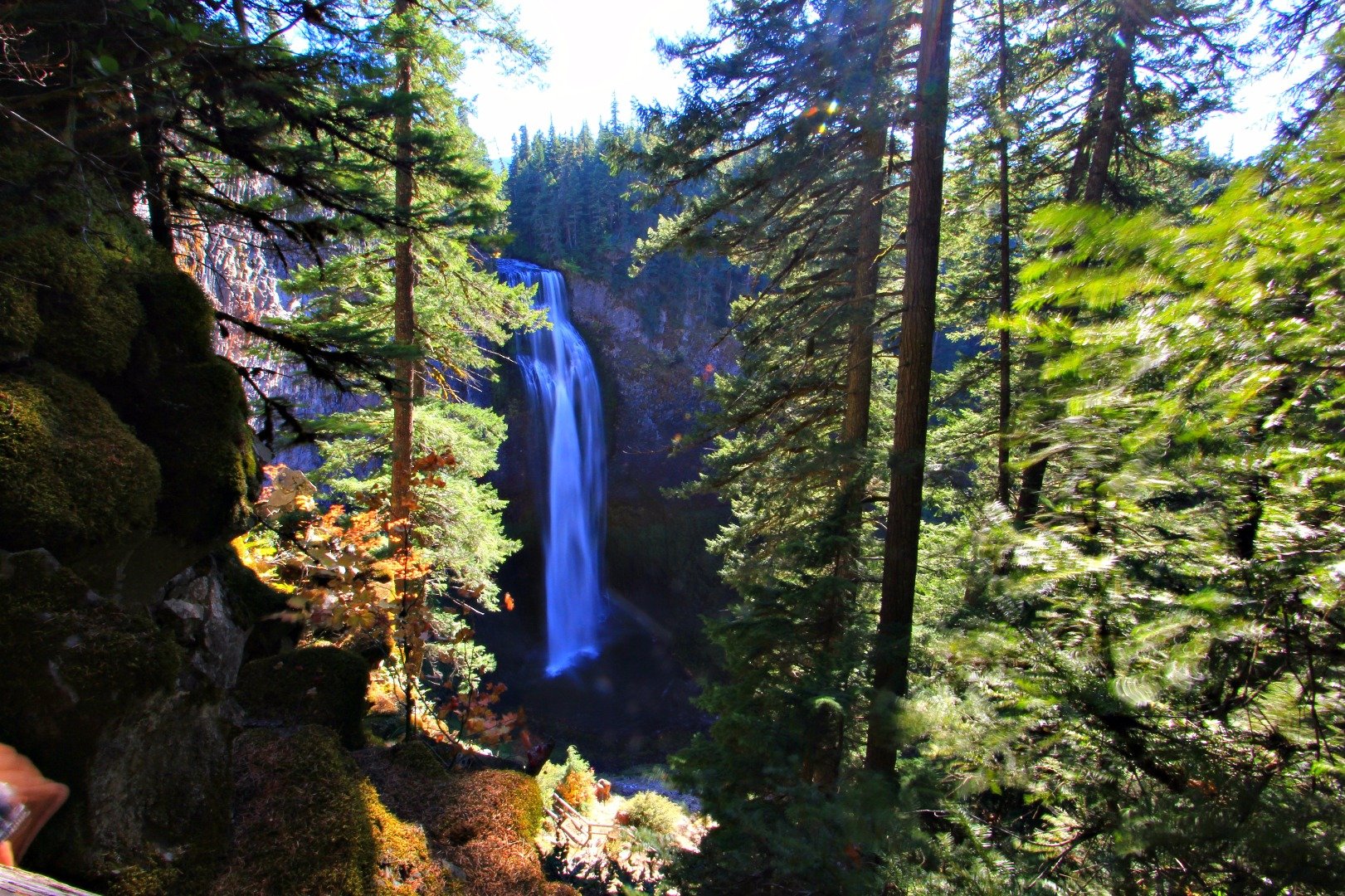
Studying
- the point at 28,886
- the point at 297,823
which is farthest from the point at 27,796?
the point at 28,886

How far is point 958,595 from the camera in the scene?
5008 mm

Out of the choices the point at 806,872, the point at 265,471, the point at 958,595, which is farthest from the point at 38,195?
the point at 958,595

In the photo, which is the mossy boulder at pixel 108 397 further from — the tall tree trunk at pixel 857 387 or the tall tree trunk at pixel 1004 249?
the tall tree trunk at pixel 1004 249

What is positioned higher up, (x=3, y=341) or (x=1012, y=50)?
(x=1012, y=50)

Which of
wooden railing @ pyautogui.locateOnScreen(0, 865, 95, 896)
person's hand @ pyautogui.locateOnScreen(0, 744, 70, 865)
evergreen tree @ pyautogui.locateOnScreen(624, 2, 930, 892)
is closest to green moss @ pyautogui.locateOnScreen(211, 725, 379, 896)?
person's hand @ pyautogui.locateOnScreen(0, 744, 70, 865)

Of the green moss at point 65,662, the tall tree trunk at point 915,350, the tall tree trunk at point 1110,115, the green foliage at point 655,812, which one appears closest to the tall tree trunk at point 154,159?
the green moss at point 65,662

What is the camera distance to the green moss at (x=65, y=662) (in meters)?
2.39

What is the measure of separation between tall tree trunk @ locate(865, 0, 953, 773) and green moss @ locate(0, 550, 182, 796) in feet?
16.7

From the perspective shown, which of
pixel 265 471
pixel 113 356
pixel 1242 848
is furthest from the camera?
pixel 265 471

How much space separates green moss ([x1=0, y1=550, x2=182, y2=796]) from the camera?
7.84 feet

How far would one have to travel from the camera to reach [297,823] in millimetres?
3059

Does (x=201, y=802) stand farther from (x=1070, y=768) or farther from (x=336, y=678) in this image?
(x=1070, y=768)

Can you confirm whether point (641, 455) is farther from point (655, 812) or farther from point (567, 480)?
point (655, 812)

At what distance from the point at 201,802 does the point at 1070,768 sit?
11.4ft
